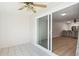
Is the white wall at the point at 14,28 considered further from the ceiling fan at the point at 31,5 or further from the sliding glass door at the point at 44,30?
the sliding glass door at the point at 44,30

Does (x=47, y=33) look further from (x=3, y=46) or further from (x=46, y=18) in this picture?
(x=3, y=46)

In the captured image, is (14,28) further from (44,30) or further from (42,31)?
(44,30)

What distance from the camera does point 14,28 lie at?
1.83 meters

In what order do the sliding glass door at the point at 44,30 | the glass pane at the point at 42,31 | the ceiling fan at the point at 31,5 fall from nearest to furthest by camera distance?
1. the ceiling fan at the point at 31,5
2. the glass pane at the point at 42,31
3. the sliding glass door at the point at 44,30

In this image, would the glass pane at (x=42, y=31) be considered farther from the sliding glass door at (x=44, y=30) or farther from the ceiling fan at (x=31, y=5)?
the ceiling fan at (x=31, y=5)

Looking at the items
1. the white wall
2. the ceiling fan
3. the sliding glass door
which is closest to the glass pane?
the sliding glass door

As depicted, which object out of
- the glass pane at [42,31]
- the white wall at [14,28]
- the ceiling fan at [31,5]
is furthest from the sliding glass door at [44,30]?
the ceiling fan at [31,5]

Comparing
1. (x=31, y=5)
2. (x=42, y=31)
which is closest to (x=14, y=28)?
(x=31, y=5)

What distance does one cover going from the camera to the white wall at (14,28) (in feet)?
5.78

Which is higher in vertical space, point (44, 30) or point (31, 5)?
point (31, 5)

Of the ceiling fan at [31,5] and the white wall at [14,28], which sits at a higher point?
the ceiling fan at [31,5]

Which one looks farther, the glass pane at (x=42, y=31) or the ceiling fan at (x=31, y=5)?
the glass pane at (x=42, y=31)

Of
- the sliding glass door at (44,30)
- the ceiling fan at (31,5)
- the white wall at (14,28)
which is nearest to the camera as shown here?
the ceiling fan at (31,5)

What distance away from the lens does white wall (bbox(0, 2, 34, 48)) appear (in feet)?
5.78
